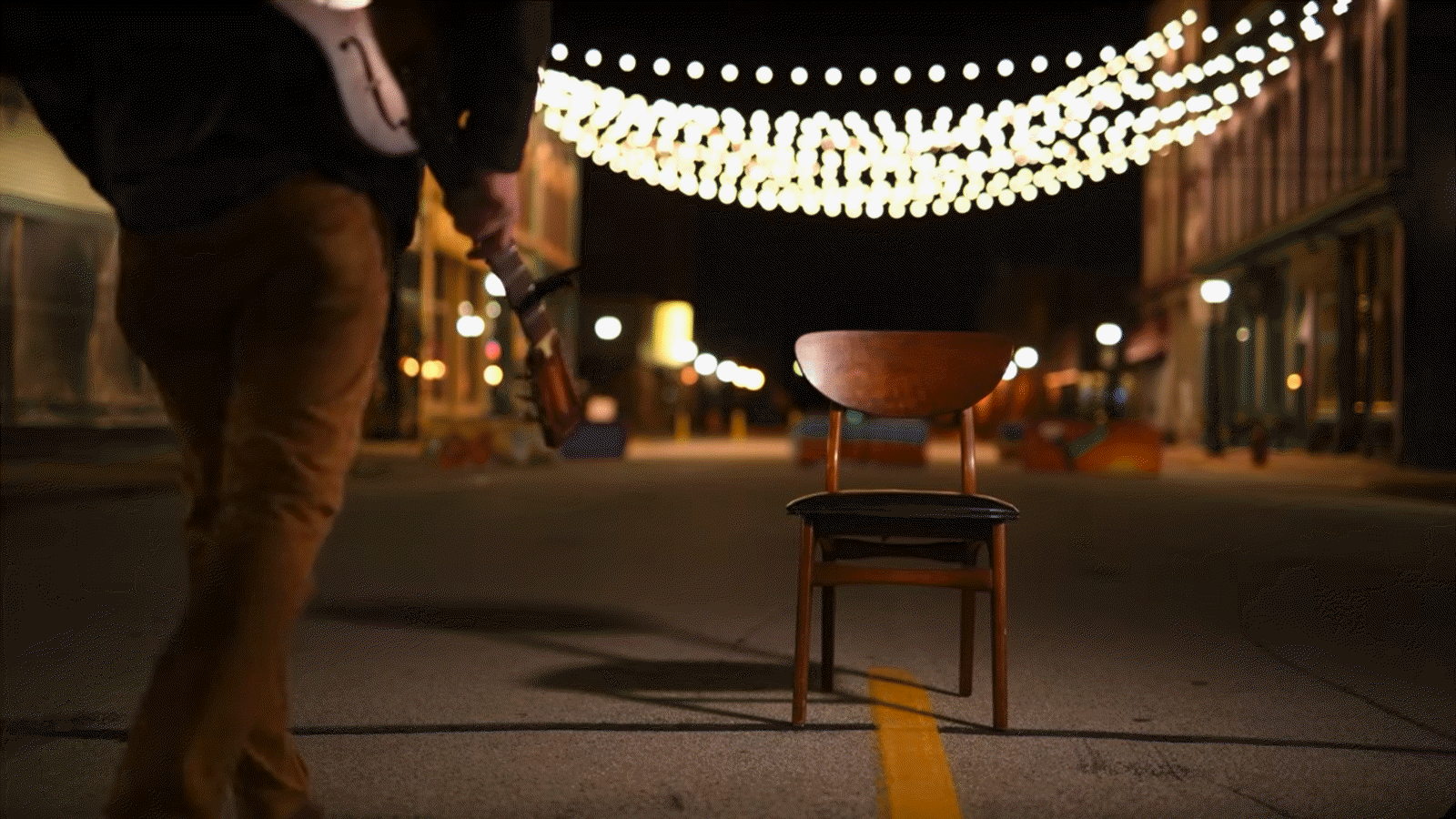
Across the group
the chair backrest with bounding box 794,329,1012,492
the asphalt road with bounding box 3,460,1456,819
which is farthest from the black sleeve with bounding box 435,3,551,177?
the chair backrest with bounding box 794,329,1012,492

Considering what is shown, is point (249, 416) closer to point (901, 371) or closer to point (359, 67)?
point (359, 67)

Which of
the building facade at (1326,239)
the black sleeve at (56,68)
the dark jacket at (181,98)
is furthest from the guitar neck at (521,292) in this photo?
the building facade at (1326,239)

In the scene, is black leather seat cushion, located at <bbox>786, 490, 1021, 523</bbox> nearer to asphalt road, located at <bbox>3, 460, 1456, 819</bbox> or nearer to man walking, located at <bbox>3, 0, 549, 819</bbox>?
asphalt road, located at <bbox>3, 460, 1456, 819</bbox>

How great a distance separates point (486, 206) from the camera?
9.60ft

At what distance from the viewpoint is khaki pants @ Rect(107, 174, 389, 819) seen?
2.48 meters

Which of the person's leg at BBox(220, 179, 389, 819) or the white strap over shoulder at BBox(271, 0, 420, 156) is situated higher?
the white strap over shoulder at BBox(271, 0, 420, 156)

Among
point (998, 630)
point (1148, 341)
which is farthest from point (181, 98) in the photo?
point (1148, 341)

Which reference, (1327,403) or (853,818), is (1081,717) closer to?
(853,818)

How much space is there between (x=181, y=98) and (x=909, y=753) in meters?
2.63

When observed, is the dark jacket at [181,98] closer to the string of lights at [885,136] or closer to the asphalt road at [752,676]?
the asphalt road at [752,676]

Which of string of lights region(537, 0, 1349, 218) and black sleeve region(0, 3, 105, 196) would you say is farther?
string of lights region(537, 0, 1349, 218)

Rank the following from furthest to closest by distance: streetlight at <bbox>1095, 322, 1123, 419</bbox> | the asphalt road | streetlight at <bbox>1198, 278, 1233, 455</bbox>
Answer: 1. streetlight at <bbox>1198, 278, 1233, 455</bbox>
2. streetlight at <bbox>1095, 322, 1123, 419</bbox>
3. the asphalt road

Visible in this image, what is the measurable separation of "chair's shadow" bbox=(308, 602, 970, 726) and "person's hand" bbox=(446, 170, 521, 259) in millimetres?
2068

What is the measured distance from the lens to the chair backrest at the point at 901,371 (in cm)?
481
